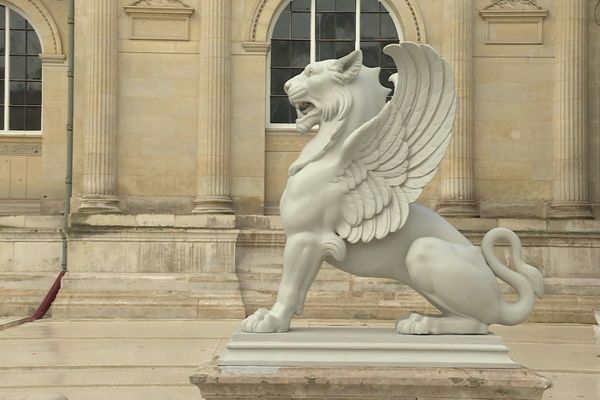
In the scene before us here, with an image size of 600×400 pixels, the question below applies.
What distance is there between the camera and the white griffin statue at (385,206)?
6.18 metres

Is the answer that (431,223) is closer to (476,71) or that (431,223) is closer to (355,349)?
(355,349)

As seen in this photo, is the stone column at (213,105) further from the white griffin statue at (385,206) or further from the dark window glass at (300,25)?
the white griffin statue at (385,206)

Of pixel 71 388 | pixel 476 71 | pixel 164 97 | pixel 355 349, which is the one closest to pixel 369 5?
pixel 476 71

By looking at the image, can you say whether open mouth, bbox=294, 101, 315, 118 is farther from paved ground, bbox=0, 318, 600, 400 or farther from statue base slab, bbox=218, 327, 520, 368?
paved ground, bbox=0, 318, 600, 400

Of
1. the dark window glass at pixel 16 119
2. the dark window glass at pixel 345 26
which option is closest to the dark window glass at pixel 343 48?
the dark window glass at pixel 345 26

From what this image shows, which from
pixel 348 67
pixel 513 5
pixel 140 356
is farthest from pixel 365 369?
pixel 513 5

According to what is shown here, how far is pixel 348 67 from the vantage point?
6320 millimetres

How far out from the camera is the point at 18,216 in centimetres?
1812

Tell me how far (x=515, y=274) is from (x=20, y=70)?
16747 millimetres

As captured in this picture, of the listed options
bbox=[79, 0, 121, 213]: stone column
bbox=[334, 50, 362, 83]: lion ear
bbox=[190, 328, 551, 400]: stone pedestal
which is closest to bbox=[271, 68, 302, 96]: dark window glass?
bbox=[79, 0, 121, 213]: stone column

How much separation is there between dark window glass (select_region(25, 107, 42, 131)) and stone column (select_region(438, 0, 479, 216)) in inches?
379

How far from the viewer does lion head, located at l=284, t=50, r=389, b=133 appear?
6297mm

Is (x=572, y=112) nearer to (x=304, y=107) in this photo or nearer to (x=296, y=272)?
(x=304, y=107)

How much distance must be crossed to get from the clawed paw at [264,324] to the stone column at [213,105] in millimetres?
11936
